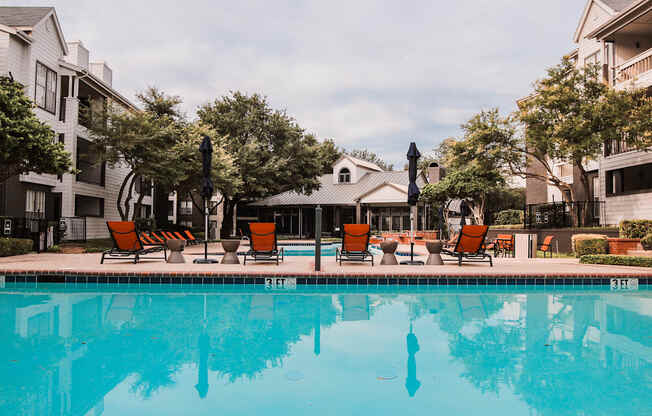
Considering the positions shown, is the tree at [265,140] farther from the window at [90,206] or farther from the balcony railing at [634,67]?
the balcony railing at [634,67]

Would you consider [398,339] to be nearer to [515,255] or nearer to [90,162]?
[515,255]

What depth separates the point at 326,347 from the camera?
15.6ft

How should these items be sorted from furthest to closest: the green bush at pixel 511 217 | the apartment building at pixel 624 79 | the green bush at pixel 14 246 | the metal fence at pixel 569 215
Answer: the green bush at pixel 511 217 → the metal fence at pixel 569 215 → the apartment building at pixel 624 79 → the green bush at pixel 14 246

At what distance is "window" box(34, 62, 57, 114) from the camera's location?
731 inches

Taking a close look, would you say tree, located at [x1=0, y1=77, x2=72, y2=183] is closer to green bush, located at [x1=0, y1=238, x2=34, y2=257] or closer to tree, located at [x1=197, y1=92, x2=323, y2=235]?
green bush, located at [x1=0, y1=238, x2=34, y2=257]

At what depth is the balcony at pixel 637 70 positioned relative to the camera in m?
16.4

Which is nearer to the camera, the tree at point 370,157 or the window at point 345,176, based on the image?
the window at point 345,176

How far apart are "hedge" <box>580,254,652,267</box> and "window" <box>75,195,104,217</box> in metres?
22.6

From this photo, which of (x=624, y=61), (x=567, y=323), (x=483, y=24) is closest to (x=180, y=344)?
(x=567, y=323)

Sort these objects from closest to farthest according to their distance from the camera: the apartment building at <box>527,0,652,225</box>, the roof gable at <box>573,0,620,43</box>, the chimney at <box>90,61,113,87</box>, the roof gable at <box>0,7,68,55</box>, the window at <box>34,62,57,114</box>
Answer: the apartment building at <box>527,0,652,225</box>
the roof gable at <box>0,7,68,55</box>
the window at <box>34,62,57,114</box>
the roof gable at <box>573,0,620,43</box>
the chimney at <box>90,61,113,87</box>

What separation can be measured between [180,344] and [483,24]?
1659cm

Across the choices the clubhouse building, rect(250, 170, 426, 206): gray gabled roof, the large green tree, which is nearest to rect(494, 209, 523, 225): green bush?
the clubhouse building

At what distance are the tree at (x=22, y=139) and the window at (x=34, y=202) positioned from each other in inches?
198

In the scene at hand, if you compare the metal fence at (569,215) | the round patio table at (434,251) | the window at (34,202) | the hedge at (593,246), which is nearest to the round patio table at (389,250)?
the round patio table at (434,251)
